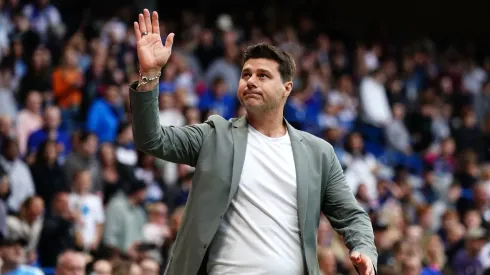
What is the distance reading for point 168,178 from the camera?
10.6m

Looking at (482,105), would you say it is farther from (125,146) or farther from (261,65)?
(261,65)

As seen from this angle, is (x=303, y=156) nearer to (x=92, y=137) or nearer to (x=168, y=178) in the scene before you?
(x=92, y=137)

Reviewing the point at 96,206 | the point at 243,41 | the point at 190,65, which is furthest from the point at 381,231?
the point at 243,41

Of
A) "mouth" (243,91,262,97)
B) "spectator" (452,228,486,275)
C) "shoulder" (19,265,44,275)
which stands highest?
"mouth" (243,91,262,97)

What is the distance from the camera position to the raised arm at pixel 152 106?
4.30 m

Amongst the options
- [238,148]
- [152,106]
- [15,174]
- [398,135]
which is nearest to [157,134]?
[152,106]

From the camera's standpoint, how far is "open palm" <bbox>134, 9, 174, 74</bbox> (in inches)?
171

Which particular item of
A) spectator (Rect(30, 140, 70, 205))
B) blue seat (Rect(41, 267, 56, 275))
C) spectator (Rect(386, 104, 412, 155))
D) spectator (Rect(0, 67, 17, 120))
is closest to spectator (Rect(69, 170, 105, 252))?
spectator (Rect(30, 140, 70, 205))

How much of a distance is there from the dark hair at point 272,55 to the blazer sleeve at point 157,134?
47 centimetres

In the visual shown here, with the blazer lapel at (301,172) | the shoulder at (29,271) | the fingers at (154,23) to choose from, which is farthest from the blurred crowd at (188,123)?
the fingers at (154,23)

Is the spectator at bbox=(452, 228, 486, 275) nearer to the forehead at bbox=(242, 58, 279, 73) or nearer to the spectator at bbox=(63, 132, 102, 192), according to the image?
the spectator at bbox=(63, 132, 102, 192)

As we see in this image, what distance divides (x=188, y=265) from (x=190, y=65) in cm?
973

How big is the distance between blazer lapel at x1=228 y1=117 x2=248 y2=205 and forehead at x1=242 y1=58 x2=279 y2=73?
0.91ft

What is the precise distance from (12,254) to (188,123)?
429 cm
